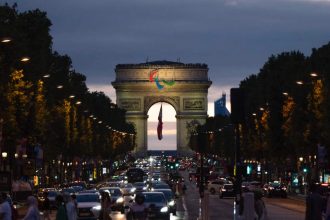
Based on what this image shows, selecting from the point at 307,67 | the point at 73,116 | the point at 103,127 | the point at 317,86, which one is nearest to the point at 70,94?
the point at 73,116

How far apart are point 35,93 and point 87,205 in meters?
27.8

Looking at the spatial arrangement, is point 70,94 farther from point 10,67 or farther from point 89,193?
point 89,193

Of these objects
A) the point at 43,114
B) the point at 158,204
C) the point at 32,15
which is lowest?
the point at 158,204

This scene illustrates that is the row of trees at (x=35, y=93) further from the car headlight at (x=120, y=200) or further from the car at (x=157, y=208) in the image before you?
the car at (x=157, y=208)

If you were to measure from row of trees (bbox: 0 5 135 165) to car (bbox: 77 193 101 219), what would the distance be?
8.46 meters

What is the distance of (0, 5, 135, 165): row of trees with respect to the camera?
72.4m

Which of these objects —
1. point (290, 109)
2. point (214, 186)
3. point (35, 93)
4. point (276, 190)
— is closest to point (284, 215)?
point (35, 93)

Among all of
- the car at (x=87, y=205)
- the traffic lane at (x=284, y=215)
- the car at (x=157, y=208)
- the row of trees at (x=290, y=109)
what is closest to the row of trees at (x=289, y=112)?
the row of trees at (x=290, y=109)

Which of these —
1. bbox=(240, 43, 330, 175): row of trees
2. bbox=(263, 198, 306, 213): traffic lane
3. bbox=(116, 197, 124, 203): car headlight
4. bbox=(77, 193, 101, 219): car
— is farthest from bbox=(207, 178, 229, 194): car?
bbox=(77, 193, 101, 219): car

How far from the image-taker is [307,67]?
107 m

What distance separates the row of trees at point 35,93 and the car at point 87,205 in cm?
846

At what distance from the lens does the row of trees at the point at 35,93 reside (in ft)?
237

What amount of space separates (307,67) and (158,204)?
56.5 metres

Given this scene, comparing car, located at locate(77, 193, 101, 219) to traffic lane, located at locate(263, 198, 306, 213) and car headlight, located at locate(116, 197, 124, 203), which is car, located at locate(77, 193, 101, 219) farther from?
traffic lane, located at locate(263, 198, 306, 213)
